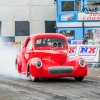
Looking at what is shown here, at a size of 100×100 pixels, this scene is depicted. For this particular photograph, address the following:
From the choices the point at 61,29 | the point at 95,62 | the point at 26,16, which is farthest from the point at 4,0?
the point at 95,62

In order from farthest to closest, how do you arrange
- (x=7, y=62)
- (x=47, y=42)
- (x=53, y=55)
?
(x=7, y=62)
(x=47, y=42)
(x=53, y=55)

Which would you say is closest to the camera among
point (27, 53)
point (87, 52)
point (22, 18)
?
point (27, 53)

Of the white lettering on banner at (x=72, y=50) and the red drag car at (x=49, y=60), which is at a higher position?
the red drag car at (x=49, y=60)

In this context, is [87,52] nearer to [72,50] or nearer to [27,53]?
[72,50]

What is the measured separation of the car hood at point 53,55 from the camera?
11883 mm

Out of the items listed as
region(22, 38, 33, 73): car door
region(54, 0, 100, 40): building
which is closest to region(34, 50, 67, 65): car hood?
region(22, 38, 33, 73): car door

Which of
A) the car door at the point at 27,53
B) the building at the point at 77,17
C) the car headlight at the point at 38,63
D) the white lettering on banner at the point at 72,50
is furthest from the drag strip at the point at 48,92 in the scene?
the building at the point at 77,17

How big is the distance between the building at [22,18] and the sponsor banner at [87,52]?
68.7 ft

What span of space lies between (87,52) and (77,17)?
18288mm

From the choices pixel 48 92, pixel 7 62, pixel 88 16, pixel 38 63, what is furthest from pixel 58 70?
pixel 88 16

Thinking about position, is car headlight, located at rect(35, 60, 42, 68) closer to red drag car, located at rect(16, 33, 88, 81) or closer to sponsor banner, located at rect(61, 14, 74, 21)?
red drag car, located at rect(16, 33, 88, 81)

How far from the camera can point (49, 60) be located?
11867 millimetres

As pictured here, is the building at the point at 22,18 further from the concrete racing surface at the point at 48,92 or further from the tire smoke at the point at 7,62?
the concrete racing surface at the point at 48,92

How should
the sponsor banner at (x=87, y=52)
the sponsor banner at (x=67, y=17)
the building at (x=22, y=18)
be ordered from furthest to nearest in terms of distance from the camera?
the building at (x=22, y=18)
the sponsor banner at (x=67, y=17)
the sponsor banner at (x=87, y=52)
